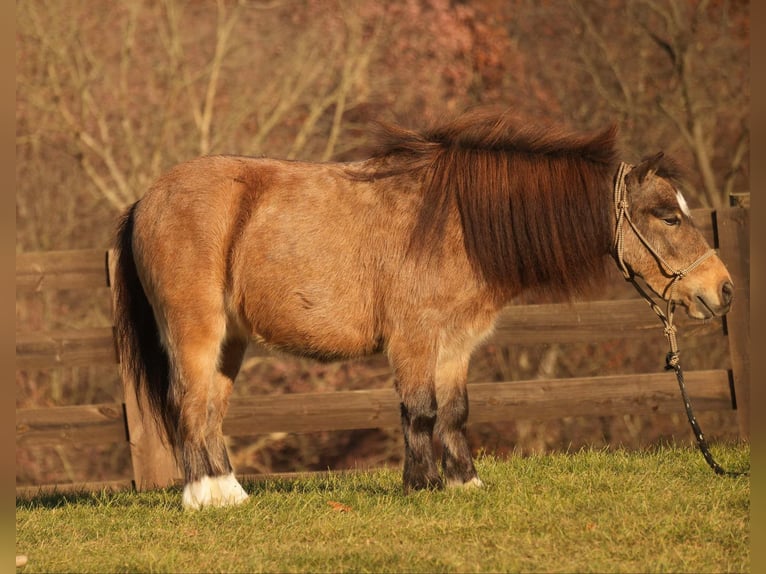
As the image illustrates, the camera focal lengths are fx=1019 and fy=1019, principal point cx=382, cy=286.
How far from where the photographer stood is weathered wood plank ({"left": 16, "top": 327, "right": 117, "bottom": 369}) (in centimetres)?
802

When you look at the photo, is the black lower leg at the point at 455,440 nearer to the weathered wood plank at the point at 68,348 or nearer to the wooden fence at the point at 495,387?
the wooden fence at the point at 495,387

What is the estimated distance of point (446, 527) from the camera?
16.0ft

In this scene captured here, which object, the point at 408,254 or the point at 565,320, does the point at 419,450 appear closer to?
the point at 408,254

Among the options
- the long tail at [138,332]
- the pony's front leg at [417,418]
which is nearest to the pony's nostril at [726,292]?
the pony's front leg at [417,418]

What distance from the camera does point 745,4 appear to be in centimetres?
1448

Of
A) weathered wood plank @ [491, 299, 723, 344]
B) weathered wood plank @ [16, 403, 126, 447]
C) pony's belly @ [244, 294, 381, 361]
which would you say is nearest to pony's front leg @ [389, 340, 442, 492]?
pony's belly @ [244, 294, 381, 361]

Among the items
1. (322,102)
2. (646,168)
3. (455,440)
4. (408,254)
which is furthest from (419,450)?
(322,102)

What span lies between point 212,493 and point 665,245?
3.01 meters

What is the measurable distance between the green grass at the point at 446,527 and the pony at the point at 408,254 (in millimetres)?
423

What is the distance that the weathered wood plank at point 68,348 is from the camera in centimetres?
802

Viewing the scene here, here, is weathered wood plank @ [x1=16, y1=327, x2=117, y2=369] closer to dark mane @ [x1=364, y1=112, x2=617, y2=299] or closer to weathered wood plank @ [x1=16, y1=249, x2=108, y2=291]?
Result: weathered wood plank @ [x1=16, y1=249, x2=108, y2=291]

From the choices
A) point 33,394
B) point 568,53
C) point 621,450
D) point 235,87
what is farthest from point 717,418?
point 33,394

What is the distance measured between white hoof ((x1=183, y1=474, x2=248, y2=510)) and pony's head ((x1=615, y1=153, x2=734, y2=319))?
2.65 metres

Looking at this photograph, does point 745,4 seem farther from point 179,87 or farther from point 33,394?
point 33,394
